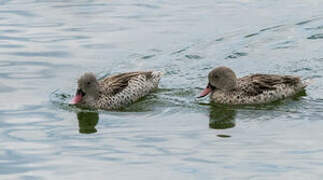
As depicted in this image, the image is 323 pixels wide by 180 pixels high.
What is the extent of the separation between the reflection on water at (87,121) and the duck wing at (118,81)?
0.69m

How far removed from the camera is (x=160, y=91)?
59.8 feet

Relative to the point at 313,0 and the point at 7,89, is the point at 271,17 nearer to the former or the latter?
the point at 313,0

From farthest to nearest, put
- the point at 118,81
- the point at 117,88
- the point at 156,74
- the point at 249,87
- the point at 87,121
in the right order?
the point at 156,74
the point at 118,81
the point at 117,88
the point at 249,87
the point at 87,121

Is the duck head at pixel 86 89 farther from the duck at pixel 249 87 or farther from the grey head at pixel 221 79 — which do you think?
the grey head at pixel 221 79

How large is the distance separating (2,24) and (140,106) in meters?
7.73

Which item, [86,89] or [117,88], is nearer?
[86,89]

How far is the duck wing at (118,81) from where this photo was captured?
17317 mm

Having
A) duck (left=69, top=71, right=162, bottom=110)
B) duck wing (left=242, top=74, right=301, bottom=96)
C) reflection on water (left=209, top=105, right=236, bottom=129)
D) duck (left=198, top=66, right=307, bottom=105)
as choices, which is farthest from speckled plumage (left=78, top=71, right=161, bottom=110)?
duck wing (left=242, top=74, right=301, bottom=96)

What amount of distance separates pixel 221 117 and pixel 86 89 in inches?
107

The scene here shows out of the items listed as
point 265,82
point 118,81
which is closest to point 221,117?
point 265,82

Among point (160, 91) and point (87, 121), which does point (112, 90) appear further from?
point (160, 91)

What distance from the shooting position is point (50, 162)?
13672 millimetres

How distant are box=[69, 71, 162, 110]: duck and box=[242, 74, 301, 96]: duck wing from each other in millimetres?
2017

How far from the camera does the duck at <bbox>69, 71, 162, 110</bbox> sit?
17078 mm
